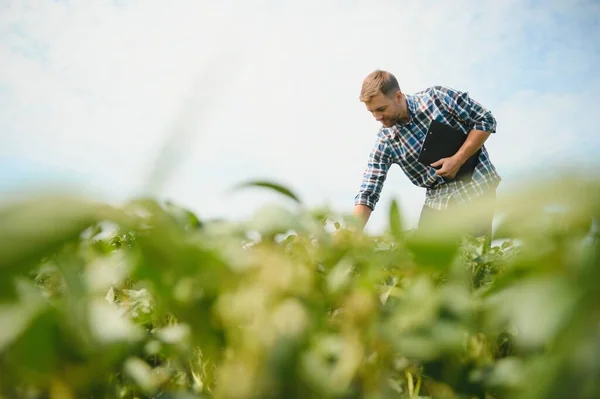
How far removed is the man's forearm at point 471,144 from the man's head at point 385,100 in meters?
0.66

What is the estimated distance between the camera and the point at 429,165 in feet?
15.4

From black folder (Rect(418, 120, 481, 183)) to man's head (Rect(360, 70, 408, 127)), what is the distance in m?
0.34

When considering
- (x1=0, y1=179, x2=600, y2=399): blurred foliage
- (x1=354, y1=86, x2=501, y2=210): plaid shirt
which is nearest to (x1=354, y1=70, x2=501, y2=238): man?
Result: (x1=354, y1=86, x2=501, y2=210): plaid shirt

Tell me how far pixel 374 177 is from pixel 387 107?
0.68 metres

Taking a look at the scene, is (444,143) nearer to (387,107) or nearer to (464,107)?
(464,107)

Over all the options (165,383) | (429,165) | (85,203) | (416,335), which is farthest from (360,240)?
(429,165)

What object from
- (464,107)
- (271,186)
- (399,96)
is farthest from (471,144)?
(271,186)

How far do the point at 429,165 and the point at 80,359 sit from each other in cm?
453

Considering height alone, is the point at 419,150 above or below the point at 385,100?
below

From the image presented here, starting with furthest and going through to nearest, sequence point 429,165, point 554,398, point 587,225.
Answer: point 429,165
point 587,225
point 554,398

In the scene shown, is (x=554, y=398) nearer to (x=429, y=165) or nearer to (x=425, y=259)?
(x=425, y=259)

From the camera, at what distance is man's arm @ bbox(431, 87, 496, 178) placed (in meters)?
4.43

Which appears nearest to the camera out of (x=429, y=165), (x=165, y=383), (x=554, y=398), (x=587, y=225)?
(x=554, y=398)

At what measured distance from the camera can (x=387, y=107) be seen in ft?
15.6
